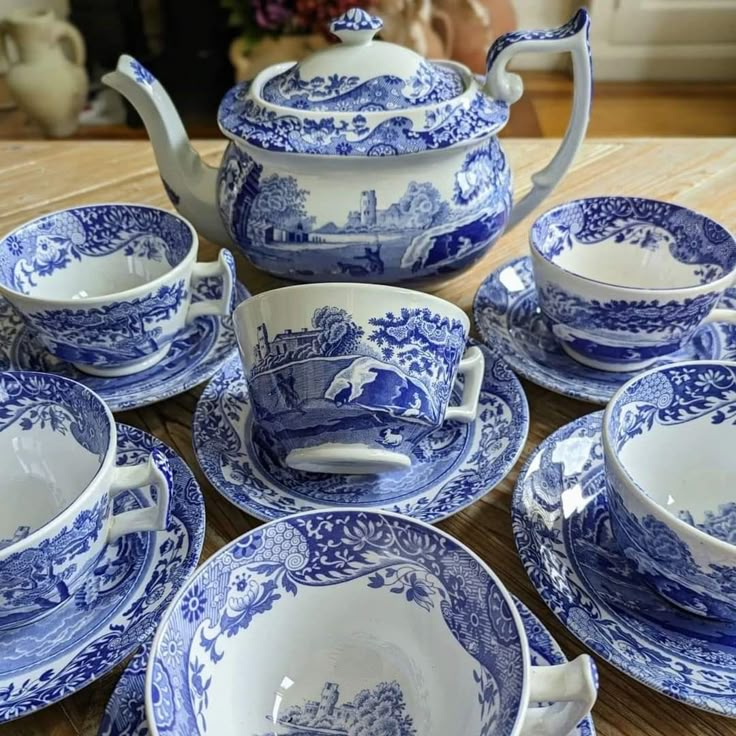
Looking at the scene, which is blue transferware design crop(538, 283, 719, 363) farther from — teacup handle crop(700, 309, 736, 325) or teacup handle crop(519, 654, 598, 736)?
teacup handle crop(519, 654, 598, 736)

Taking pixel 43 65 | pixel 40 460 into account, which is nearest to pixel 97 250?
pixel 40 460

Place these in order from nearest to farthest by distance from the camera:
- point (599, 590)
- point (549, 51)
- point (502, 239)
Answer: point (599, 590) → point (549, 51) → point (502, 239)

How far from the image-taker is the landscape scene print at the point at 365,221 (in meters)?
0.56

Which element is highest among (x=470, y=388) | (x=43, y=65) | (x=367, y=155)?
(x=367, y=155)

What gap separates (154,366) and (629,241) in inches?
15.5

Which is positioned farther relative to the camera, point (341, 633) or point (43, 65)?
point (43, 65)

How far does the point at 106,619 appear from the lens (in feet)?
1.28

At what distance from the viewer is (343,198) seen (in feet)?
1.81

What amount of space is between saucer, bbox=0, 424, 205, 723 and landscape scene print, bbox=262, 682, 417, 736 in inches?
3.2

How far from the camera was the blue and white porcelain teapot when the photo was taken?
1.79ft

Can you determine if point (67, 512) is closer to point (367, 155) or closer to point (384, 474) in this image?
point (384, 474)

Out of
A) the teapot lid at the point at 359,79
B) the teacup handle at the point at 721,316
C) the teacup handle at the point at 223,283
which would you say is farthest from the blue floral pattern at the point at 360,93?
the teacup handle at the point at 721,316

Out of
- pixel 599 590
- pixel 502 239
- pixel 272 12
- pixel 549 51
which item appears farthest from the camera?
pixel 272 12

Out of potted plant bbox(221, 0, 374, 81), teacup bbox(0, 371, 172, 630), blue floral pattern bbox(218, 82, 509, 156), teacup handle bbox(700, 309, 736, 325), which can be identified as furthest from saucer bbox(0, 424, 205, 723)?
potted plant bbox(221, 0, 374, 81)
